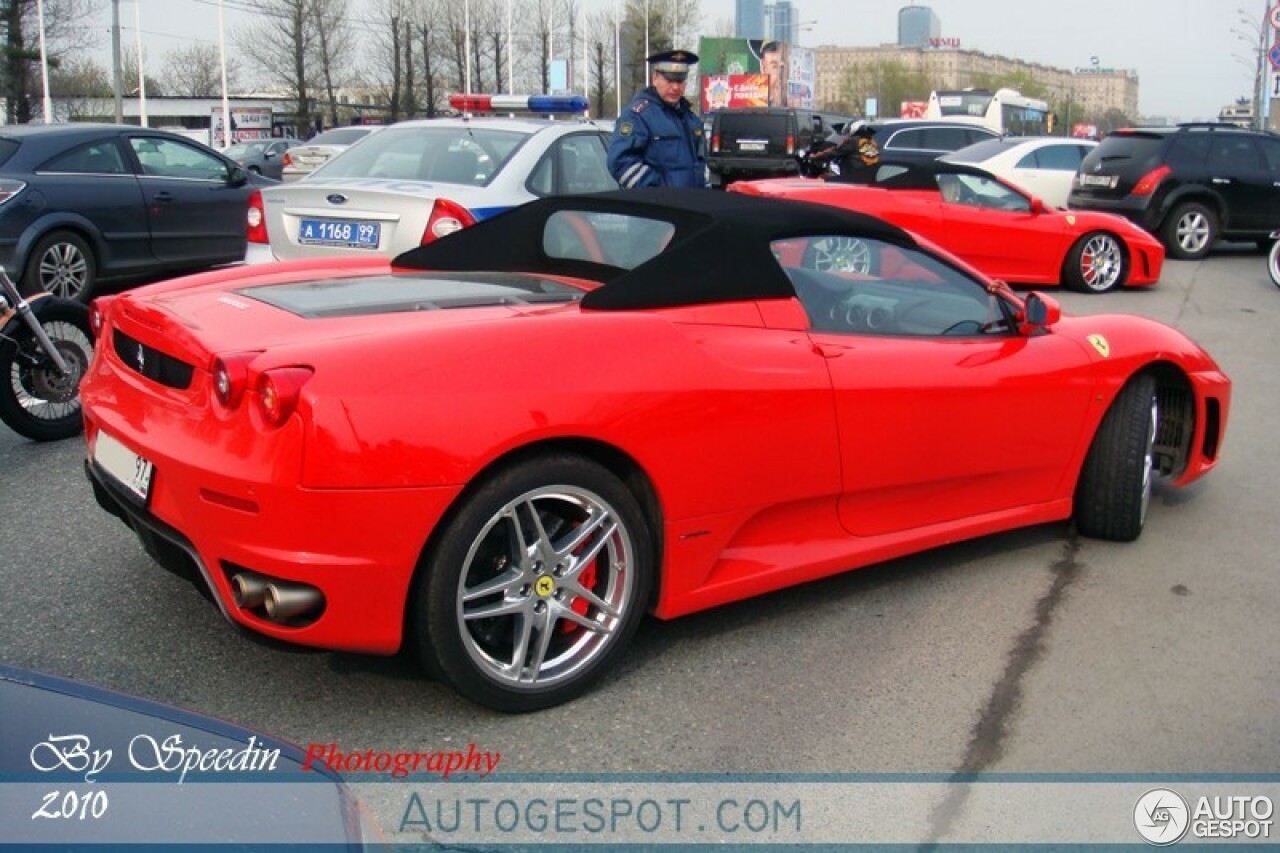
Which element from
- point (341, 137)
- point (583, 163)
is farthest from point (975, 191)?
point (341, 137)

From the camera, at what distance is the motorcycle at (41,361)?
5.80 meters

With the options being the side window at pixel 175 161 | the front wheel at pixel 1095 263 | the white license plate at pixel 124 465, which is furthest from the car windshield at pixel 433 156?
the front wheel at pixel 1095 263

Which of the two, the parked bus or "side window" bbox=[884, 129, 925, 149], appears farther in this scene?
the parked bus

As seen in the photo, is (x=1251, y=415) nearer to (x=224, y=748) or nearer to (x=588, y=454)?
(x=588, y=454)

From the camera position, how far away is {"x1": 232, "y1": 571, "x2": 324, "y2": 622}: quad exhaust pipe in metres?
2.99

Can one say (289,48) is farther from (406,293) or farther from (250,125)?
(406,293)

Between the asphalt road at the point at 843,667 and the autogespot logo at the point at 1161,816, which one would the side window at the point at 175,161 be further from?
the autogespot logo at the point at 1161,816

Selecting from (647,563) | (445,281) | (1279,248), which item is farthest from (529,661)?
(1279,248)

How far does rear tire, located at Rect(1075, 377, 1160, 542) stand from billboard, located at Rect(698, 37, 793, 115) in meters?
42.9

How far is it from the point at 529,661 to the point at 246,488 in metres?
0.86

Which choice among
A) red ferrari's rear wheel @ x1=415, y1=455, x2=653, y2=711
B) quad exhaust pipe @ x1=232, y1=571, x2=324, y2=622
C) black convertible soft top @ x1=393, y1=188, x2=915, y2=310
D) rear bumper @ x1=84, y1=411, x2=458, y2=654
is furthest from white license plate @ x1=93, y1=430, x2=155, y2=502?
black convertible soft top @ x1=393, y1=188, x2=915, y2=310

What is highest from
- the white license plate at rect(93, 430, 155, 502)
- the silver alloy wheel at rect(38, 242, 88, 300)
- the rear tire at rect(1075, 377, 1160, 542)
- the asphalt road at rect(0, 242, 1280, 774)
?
the silver alloy wheel at rect(38, 242, 88, 300)

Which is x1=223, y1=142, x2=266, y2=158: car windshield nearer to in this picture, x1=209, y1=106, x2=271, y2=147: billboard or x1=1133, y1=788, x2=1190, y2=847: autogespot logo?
x1=209, y1=106, x2=271, y2=147: billboard

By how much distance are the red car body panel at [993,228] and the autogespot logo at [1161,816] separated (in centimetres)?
914
